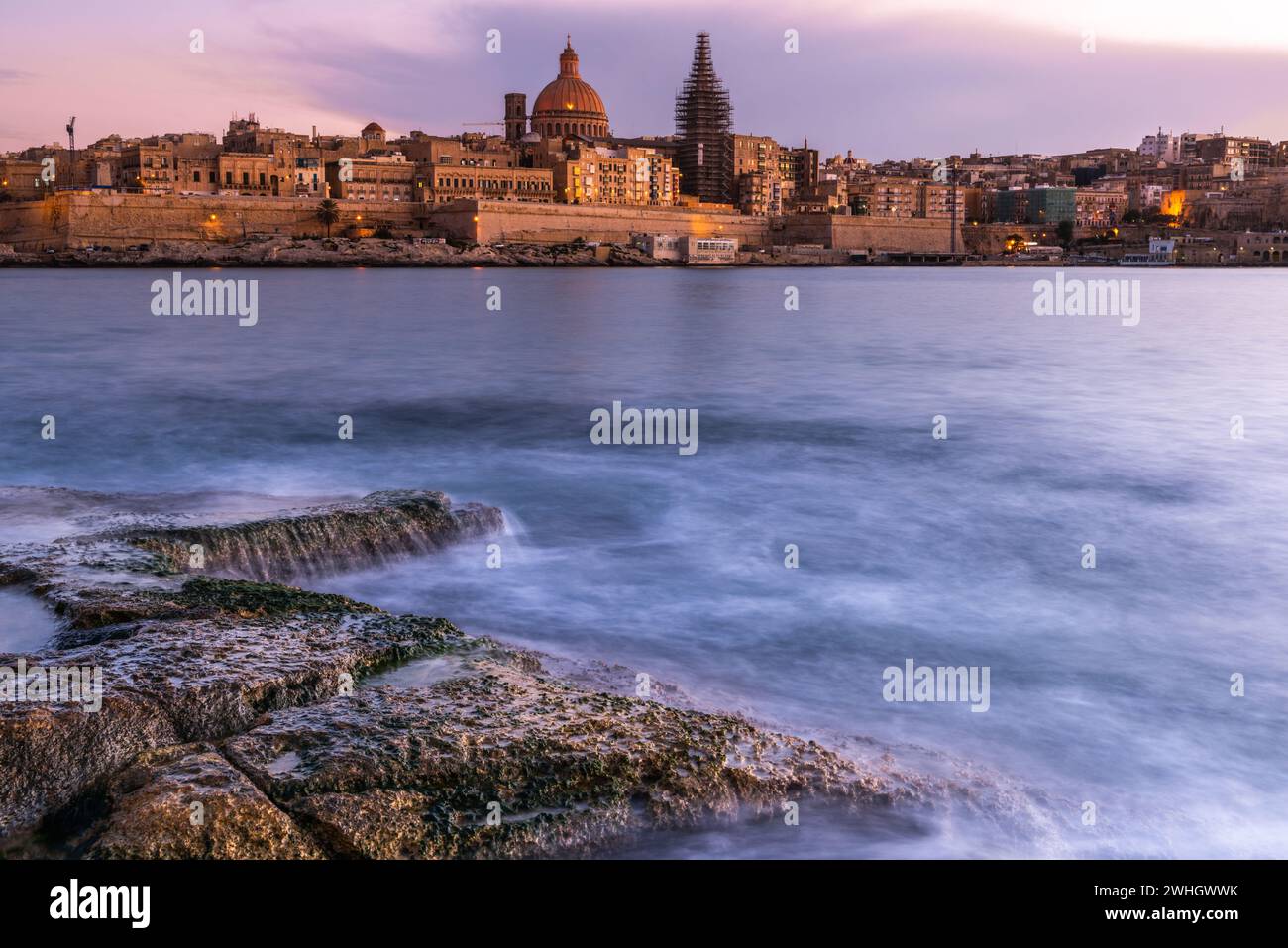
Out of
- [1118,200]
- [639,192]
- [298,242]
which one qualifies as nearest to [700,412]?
[298,242]

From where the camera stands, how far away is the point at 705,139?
7331 cm

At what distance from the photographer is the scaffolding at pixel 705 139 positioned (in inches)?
2854

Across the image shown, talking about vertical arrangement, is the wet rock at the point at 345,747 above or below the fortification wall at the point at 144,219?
below

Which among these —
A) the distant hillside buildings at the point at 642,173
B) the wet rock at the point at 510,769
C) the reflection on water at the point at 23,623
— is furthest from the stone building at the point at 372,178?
the wet rock at the point at 510,769

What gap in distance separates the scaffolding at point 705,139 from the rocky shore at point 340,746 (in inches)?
2822

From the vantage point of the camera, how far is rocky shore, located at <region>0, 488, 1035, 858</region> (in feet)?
8.07

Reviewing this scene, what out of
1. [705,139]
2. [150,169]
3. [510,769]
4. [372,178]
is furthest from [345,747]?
[705,139]

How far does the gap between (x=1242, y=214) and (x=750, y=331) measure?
6906 cm

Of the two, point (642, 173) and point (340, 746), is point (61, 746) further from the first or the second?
point (642, 173)

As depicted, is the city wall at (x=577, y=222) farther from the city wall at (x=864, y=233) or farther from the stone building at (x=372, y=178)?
the stone building at (x=372, y=178)

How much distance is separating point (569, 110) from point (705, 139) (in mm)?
9350

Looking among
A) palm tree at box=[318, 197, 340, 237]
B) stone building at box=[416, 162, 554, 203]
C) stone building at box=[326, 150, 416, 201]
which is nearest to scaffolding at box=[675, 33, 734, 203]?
stone building at box=[416, 162, 554, 203]
